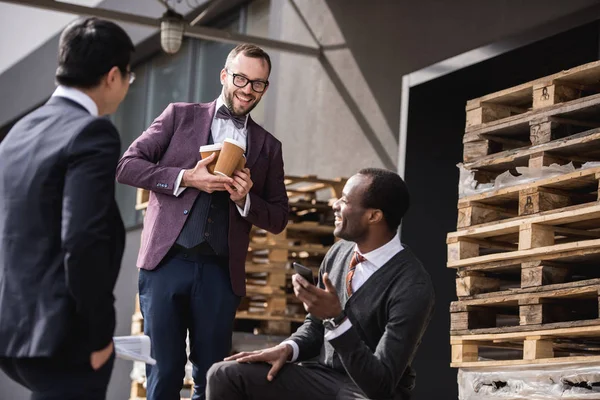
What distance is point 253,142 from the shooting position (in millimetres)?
5836

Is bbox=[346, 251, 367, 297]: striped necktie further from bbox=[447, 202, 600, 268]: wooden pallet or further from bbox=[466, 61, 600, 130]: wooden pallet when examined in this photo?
bbox=[466, 61, 600, 130]: wooden pallet

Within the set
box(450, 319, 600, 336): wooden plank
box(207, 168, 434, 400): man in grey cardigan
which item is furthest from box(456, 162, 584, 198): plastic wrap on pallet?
box(207, 168, 434, 400): man in grey cardigan

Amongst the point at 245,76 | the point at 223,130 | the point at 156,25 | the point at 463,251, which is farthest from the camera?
the point at 156,25

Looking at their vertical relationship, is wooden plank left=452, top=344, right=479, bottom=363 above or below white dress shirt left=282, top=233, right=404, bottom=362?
below

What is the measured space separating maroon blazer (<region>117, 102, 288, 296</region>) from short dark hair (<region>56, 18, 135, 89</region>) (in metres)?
Result: 1.65

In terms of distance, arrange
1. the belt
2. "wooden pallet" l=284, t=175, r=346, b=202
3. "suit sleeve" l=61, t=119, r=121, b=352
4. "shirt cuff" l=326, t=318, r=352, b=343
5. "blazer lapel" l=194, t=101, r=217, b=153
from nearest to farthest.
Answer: "suit sleeve" l=61, t=119, r=121, b=352
"shirt cuff" l=326, t=318, r=352, b=343
the belt
"blazer lapel" l=194, t=101, r=217, b=153
"wooden pallet" l=284, t=175, r=346, b=202

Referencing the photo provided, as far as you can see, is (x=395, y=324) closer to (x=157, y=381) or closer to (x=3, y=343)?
(x=157, y=381)

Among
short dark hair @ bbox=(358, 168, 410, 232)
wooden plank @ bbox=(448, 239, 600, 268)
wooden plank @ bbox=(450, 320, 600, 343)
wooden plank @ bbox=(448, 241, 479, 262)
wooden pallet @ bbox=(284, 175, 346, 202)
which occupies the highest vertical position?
wooden pallet @ bbox=(284, 175, 346, 202)

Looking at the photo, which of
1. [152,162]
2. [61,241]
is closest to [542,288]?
[152,162]

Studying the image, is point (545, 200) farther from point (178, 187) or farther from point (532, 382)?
point (178, 187)

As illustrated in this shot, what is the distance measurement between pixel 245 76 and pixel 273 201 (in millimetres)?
763

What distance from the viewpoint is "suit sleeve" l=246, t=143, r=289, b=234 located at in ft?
18.6

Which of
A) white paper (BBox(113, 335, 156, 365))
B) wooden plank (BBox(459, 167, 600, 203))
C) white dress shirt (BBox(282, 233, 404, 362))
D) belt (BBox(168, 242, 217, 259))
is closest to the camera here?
white paper (BBox(113, 335, 156, 365))

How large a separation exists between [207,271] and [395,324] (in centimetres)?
118
